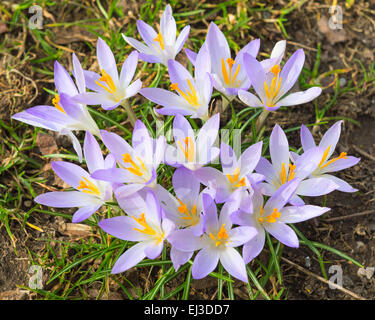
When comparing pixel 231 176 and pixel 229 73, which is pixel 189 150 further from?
pixel 229 73

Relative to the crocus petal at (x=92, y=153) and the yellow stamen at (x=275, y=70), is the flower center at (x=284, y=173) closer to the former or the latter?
the yellow stamen at (x=275, y=70)

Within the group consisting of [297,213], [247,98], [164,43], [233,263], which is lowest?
[233,263]

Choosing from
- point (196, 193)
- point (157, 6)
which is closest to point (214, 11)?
point (157, 6)

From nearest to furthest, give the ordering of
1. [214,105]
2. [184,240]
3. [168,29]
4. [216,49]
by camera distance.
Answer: [184,240]
[216,49]
[168,29]
[214,105]

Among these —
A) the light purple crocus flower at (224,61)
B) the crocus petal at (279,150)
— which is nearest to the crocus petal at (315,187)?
the crocus petal at (279,150)

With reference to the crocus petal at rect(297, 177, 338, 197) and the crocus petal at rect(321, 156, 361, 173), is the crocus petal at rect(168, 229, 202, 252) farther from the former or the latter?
the crocus petal at rect(321, 156, 361, 173)

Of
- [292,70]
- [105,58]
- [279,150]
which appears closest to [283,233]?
[279,150]

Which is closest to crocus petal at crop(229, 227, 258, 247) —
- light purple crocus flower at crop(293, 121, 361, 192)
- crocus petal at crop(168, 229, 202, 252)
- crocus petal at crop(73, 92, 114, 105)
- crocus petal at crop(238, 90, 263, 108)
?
crocus petal at crop(168, 229, 202, 252)
